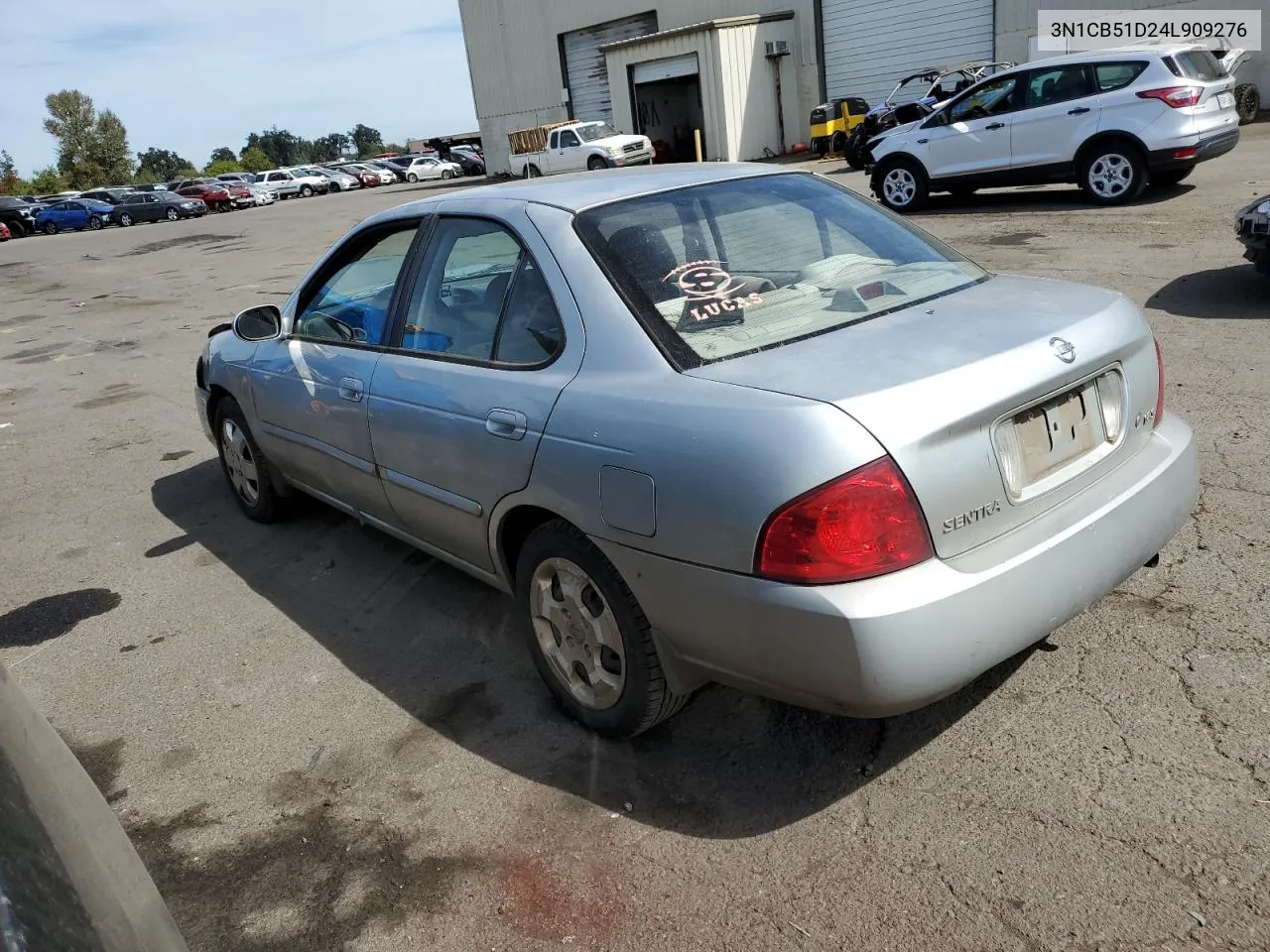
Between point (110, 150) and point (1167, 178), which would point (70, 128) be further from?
point (1167, 178)

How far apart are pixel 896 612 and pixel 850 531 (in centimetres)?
21

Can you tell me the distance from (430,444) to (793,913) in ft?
6.27

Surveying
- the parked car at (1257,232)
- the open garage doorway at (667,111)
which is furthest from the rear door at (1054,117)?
the open garage doorway at (667,111)

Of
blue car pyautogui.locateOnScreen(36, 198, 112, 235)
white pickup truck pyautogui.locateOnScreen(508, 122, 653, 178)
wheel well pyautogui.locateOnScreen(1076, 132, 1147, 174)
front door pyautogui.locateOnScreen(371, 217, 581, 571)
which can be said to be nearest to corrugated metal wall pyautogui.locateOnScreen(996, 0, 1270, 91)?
white pickup truck pyautogui.locateOnScreen(508, 122, 653, 178)

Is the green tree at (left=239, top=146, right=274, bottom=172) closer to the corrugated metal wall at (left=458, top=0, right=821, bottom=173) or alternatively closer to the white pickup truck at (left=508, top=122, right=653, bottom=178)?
the corrugated metal wall at (left=458, top=0, right=821, bottom=173)

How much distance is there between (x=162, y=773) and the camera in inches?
131

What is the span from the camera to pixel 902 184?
14383mm

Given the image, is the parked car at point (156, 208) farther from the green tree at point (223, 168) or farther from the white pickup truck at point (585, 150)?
the green tree at point (223, 168)

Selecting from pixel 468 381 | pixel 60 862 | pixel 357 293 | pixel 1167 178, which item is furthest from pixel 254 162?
pixel 60 862

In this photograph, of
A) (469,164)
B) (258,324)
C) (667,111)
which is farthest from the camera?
(469,164)

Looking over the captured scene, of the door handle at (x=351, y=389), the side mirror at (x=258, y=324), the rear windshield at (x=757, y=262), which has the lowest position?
the door handle at (x=351, y=389)

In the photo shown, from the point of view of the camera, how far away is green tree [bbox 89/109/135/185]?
86562 mm

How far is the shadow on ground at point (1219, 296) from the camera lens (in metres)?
7.08

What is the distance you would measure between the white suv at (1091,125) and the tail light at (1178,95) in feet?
0.04
